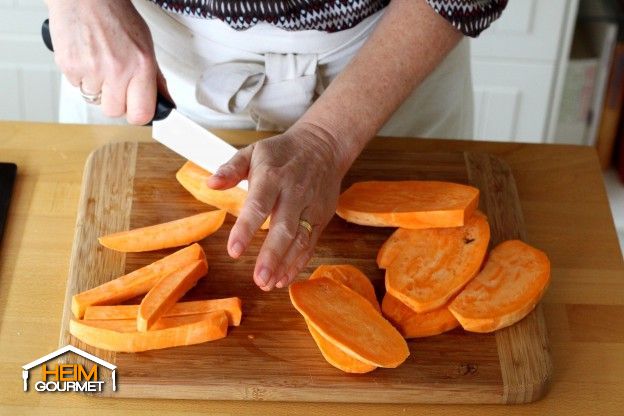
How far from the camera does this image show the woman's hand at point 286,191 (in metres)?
1.24

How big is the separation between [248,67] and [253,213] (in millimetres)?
391

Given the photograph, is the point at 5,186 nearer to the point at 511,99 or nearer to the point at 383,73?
the point at 383,73

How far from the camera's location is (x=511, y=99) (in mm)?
2527

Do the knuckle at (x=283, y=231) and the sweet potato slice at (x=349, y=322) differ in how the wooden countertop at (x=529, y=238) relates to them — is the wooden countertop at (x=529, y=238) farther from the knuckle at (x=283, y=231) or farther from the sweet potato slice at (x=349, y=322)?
the knuckle at (x=283, y=231)

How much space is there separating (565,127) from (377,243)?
1.45 meters

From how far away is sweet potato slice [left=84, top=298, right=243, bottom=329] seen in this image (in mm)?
1273

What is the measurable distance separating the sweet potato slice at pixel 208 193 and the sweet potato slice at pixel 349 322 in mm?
176

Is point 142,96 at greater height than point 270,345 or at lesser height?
greater

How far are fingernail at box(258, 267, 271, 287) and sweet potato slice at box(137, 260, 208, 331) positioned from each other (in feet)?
0.42

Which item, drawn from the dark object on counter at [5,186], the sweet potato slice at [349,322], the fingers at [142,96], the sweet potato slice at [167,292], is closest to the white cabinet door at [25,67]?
the dark object on counter at [5,186]

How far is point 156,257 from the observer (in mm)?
1385

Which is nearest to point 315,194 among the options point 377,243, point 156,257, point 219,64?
point 377,243

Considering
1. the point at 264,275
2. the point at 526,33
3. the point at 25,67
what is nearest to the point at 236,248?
the point at 264,275

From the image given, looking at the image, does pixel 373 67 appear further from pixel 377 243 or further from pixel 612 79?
pixel 612 79
